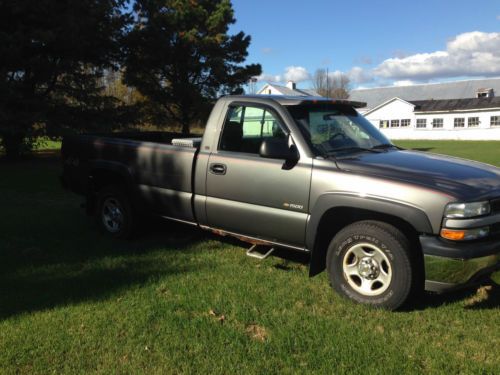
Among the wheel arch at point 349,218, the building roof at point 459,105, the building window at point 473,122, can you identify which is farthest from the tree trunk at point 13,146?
the building window at point 473,122

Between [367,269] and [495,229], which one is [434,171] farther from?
[367,269]

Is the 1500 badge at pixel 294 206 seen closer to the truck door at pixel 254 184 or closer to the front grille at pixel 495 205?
the truck door at pixel 254 184

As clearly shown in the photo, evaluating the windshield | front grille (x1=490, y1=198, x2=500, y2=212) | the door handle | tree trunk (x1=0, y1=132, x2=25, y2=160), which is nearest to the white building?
tree trunk (x1=0, y1=132, x2=25, y2=160)

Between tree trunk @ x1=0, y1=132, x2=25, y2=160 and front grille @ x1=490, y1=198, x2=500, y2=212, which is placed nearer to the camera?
front grille @ x1=490, y1=198, x2=500, y2=212

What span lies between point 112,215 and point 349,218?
3474 mm

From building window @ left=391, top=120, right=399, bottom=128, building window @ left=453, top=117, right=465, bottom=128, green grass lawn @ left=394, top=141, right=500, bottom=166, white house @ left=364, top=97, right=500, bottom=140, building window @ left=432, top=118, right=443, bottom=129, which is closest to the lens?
green grass lawn @ left=394, top=141, right=500, bottom=166

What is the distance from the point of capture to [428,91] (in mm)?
63656

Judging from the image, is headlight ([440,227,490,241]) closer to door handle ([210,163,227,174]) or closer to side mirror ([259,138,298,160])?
side mirror ([259,138,298,160])

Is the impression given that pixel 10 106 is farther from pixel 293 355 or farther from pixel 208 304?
pixel 293 355

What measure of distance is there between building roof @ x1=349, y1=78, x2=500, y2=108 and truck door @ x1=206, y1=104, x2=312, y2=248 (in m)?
57.9

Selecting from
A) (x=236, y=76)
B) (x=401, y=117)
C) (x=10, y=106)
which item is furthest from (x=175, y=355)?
(x=401, y=117)

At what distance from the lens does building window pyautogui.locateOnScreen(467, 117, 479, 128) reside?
48000 millimetres

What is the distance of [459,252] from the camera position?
363 cm

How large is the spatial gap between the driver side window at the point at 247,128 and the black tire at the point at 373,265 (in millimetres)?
1341
